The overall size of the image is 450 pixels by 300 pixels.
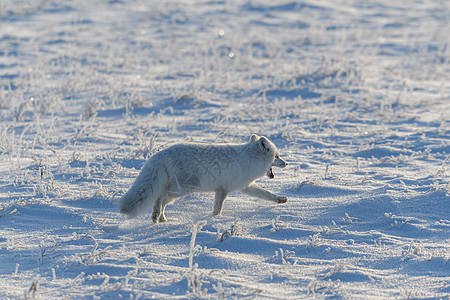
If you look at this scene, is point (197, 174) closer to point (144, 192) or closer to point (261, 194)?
point (144, 192)

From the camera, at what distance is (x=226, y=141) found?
26.2ft

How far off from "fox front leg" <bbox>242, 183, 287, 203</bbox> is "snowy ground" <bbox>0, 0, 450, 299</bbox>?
93mm

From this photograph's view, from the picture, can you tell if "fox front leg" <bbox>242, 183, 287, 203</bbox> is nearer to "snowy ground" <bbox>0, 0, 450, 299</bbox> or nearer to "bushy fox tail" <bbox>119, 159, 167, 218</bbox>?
"snowy ground" <bbox>0, 0, 450, 299</bbox>

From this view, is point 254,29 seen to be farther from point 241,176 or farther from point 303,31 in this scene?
point 241,176

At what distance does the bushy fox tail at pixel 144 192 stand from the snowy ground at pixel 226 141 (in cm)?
24

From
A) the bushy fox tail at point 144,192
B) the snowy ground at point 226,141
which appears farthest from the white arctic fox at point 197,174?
the snowy ground at point 226,141

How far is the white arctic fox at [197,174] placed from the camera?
4.89m

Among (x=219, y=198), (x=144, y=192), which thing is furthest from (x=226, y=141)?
(x=144, y=192)

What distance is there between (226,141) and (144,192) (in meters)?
3.25

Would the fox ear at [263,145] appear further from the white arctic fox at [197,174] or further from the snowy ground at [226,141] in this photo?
the snowy ground at [226,141]

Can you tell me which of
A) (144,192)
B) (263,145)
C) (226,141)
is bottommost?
(226,141)

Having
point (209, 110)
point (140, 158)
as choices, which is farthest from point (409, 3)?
point (140, 158)

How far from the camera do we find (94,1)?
19.9 metres

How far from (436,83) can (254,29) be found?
6466 mm
